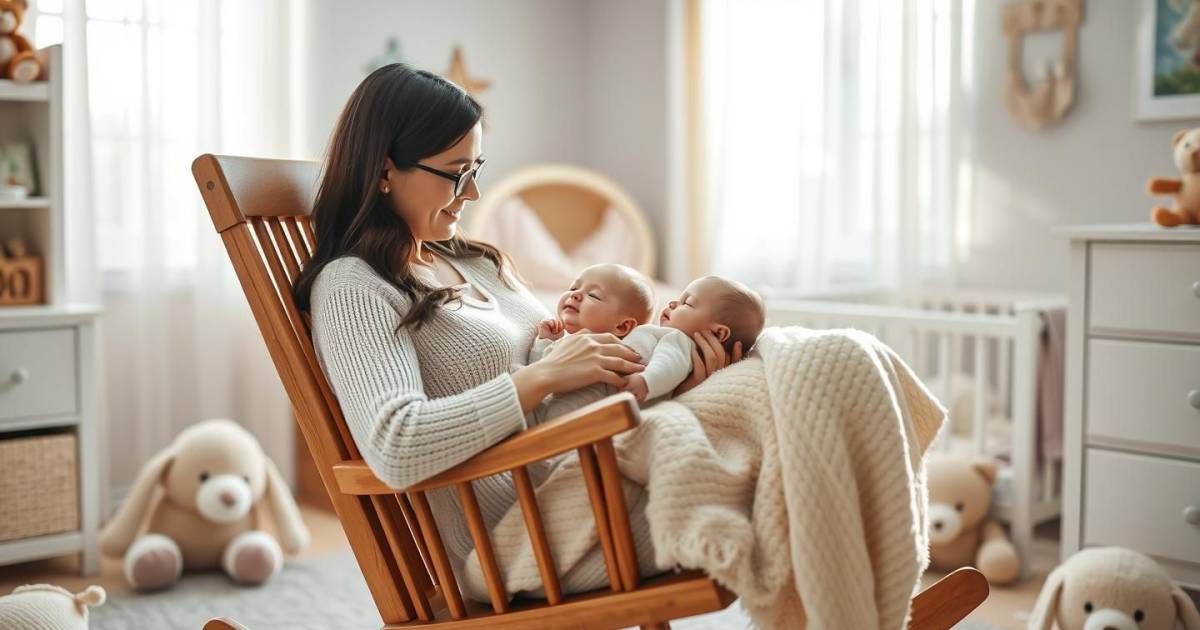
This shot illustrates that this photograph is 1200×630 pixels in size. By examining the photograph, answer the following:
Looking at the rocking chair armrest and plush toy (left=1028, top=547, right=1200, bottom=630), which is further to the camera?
plush toy (left=1028, top=547, right=1200, bottom=630)

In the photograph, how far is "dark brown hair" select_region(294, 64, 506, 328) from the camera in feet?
5.03

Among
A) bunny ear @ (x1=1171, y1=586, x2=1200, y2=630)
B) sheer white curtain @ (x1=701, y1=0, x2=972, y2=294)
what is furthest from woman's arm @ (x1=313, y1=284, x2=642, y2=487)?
sheer white curtain @ (x1=701, y1=0, x2=972, y2=294)

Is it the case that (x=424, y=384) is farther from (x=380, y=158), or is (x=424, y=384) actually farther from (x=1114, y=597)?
(x=1114, y=597)

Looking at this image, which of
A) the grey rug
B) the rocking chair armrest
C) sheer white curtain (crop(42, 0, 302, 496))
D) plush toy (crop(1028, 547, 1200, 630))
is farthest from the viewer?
sheer white curtain (crop(42, 0, 302, 496))

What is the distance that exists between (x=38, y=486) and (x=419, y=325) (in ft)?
5.29

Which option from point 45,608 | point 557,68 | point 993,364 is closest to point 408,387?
point 45,608

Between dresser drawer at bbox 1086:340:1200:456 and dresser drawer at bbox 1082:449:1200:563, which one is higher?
dresser drawer at bbox 1086:340:1200:456

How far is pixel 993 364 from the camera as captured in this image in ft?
10.7

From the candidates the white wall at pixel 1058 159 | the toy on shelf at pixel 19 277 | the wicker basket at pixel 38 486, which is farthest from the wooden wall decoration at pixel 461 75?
the wicker basket at pixel 38 486

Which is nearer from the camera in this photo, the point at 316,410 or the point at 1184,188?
the point at 316,410

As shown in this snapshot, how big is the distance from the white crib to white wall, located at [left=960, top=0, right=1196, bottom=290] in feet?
0.38

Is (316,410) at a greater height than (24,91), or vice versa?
(24,91)

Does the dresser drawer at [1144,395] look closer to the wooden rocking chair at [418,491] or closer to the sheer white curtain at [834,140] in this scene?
the wooden rocking chair at [418,491]

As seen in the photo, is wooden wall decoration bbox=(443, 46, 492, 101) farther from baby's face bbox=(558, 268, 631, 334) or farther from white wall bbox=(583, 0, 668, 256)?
baby's face bbox=(558, 268, 631, 334)
